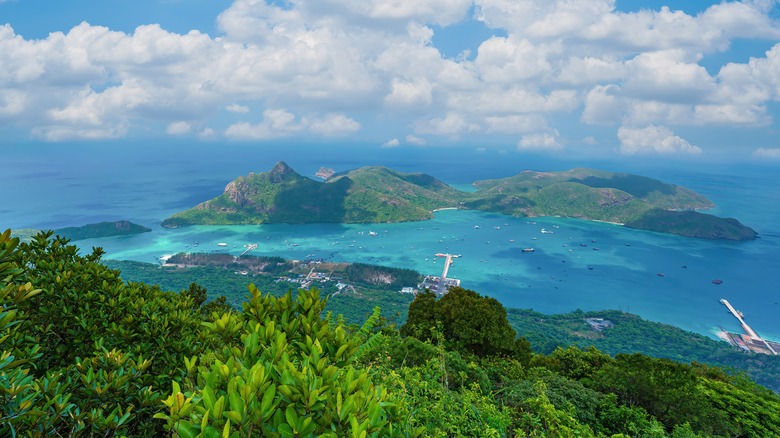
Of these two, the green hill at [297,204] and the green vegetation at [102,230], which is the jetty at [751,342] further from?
the green vegetation at [102,230]

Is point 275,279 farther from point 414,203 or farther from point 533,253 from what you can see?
point 414,203

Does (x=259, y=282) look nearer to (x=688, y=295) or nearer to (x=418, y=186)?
(x=688, y=295)

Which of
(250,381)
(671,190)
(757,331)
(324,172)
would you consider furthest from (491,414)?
(324,172)

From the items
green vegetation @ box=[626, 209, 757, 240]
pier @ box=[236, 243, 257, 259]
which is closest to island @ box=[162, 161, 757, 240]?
green vegetation @ box=[626, 209, 757, 240]

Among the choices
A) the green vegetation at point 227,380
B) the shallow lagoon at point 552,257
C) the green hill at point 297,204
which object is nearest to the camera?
the green vegetation at point 227,380

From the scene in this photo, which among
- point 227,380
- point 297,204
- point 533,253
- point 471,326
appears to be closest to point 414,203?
point 297,204

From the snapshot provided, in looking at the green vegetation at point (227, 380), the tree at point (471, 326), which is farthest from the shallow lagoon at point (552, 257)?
the green vegetation at point (227, 380)

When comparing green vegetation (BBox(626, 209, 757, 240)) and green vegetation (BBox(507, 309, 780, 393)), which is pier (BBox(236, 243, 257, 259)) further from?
green vegetation (BBox(626, 209, 757, 240))
